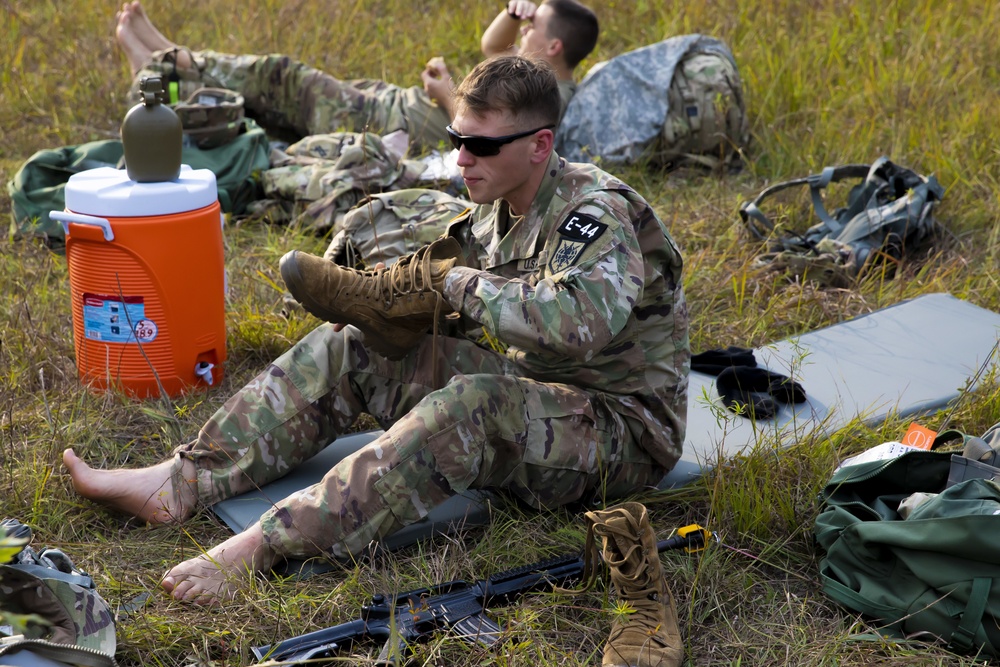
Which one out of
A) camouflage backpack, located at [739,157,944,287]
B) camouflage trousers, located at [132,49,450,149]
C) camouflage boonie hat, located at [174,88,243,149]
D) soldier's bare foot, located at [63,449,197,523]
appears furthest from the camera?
camouflage trousers, located at [132,49,450,149]

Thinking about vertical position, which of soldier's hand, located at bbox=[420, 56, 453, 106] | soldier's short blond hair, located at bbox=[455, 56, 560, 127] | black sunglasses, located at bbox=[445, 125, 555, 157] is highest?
soldier's short blond hair, located at bbox=[455, 56, 560, 127]

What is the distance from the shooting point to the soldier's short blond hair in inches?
113

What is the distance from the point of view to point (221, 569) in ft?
→ 9.00

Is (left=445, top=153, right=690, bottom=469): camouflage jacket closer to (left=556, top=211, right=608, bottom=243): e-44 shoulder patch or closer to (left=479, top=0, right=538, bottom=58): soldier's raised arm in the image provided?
(left=556, top=211, right=608, bottom=243): e-44 shoulder patch

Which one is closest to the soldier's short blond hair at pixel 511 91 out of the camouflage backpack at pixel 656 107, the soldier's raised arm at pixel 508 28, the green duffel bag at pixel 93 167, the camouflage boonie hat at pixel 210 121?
the green duffel bag at pixel 93 167

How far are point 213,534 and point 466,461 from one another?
34.5 inches

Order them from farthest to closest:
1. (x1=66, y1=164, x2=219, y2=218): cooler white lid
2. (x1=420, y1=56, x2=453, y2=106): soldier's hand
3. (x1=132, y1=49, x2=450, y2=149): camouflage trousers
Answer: (x1=132, y1=49, x2=450, y2=149): camouflage trousers
(x1=420, y1=56, x2=453, y2=106): soldier's hand
(x1=66, y1=164, x2=219, y2=218): cooler white lid

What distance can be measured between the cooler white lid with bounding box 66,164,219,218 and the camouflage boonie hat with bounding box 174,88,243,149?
72.7 inches

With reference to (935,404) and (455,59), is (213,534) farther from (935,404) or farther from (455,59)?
(455,59)

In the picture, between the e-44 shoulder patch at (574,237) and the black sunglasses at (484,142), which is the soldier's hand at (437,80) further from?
the e-44 shoulder patch at (574,237)

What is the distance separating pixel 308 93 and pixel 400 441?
4.28 meters

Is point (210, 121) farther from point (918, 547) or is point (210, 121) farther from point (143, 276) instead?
point (918, 547)

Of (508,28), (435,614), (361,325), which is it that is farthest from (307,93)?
(435,614)

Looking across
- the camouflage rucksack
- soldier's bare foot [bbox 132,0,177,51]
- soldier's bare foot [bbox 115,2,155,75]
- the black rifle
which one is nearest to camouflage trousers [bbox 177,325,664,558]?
the black rifle
